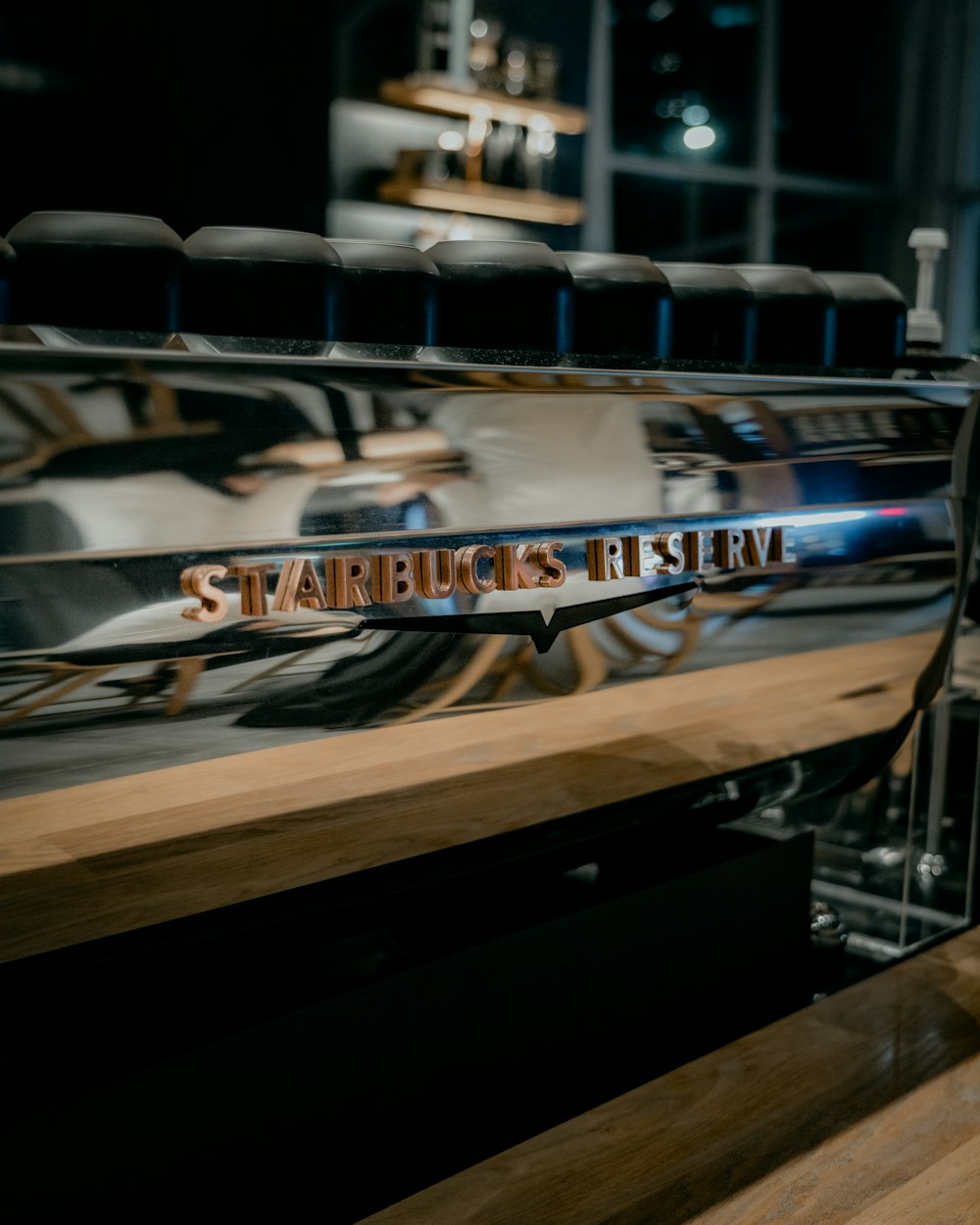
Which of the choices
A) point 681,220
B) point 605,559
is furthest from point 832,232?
point 605,559

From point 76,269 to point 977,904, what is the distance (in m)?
1.73

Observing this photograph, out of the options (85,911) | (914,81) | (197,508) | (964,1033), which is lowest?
(964,1033)

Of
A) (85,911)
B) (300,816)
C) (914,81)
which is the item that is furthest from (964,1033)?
(914,81)

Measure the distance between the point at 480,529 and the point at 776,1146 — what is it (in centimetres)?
78

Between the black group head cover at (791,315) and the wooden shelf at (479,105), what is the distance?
3384 millimetres

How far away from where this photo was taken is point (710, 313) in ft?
4.67

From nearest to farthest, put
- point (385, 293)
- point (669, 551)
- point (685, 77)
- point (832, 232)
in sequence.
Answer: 1. point (385, 293)
2. point (669, 551)
3. point (685, 77)
4. point (832, 232)

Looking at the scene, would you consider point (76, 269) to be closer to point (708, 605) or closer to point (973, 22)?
point (708, 605)

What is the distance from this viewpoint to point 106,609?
84 cm

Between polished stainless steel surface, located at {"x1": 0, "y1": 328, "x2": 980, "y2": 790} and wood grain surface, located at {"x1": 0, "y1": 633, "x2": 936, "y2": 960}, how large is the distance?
3 centimetres

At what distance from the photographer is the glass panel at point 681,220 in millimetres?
5598

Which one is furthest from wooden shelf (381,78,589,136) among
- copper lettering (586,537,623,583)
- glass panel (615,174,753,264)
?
copper lettering (586,537,623,583)

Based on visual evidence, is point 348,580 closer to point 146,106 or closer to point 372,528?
point 372,528

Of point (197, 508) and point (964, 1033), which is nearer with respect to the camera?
point (197, 508)
